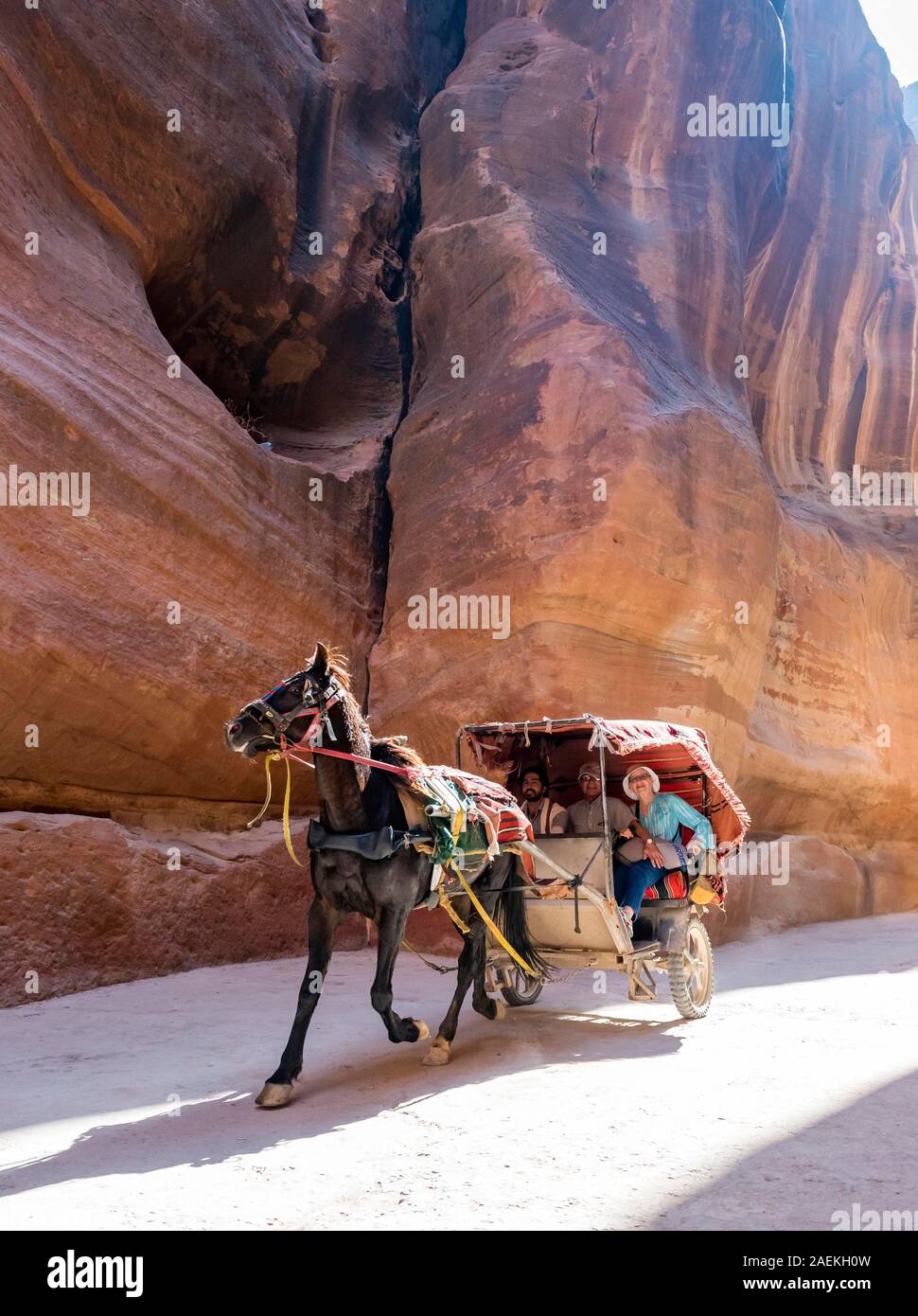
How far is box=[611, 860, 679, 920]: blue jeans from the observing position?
6262 mm

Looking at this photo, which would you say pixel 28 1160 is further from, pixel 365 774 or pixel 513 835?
pixel 513 835

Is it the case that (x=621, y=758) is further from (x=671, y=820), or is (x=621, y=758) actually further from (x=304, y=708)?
(x=304, y=708)

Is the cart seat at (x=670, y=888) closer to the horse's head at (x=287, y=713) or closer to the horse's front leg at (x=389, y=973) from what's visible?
the horse's front leg at (x=389, y=973)

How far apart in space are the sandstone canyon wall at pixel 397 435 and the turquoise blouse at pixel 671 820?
2.70 metres

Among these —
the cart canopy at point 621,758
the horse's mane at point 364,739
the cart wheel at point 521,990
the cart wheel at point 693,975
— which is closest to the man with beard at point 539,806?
the cart canopy at point 621,758

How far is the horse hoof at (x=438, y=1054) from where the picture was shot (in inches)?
198

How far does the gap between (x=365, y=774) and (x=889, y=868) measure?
1124 centimetres

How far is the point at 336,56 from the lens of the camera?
488 inches

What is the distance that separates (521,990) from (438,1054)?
182cm

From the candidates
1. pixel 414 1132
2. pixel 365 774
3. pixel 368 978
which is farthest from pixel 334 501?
pixel 414 1132

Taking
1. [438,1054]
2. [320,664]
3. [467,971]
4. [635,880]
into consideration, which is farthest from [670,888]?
[320,664]

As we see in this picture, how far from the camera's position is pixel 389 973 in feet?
15.9

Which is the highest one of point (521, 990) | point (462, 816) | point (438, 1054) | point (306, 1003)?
point (462, 816)

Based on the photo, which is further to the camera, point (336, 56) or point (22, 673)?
point (336, 56)
